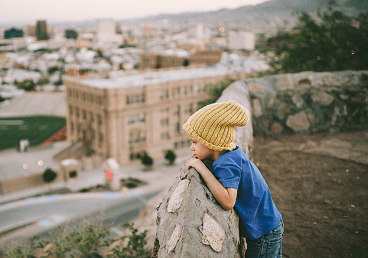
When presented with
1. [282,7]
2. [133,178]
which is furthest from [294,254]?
[133,178]

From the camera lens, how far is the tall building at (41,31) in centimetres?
14825

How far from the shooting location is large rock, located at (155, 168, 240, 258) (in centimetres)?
195

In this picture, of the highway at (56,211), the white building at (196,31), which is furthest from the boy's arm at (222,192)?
the white building at (196,31)

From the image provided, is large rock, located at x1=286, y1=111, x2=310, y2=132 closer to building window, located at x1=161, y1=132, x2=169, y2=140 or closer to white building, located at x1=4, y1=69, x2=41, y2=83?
building window, located at x1=161, y1=132, x2=169, y2=140

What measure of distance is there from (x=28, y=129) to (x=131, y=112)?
2381 centimetres

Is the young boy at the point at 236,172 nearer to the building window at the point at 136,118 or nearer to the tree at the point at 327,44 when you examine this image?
the tree at the point at 327,44

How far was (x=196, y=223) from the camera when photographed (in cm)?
204

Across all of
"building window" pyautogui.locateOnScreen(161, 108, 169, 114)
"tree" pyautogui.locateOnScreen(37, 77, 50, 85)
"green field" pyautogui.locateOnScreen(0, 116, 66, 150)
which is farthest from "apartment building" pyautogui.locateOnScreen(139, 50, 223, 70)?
"tree" pyautogui.locateOnScreen(37, 77, 50, 85)

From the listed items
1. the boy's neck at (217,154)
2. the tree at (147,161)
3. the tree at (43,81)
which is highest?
the boy's neck at (217,154)

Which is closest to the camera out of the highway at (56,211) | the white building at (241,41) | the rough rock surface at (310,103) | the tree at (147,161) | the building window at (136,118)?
the rough rock surface at (310,103)

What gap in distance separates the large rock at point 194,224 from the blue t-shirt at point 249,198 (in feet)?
0.36

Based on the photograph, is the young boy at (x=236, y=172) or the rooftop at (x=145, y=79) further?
the rooftop at (x=145, y=79)

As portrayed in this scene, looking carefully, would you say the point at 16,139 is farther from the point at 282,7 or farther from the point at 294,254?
the point at 294,254

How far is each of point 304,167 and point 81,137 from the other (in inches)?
1514
